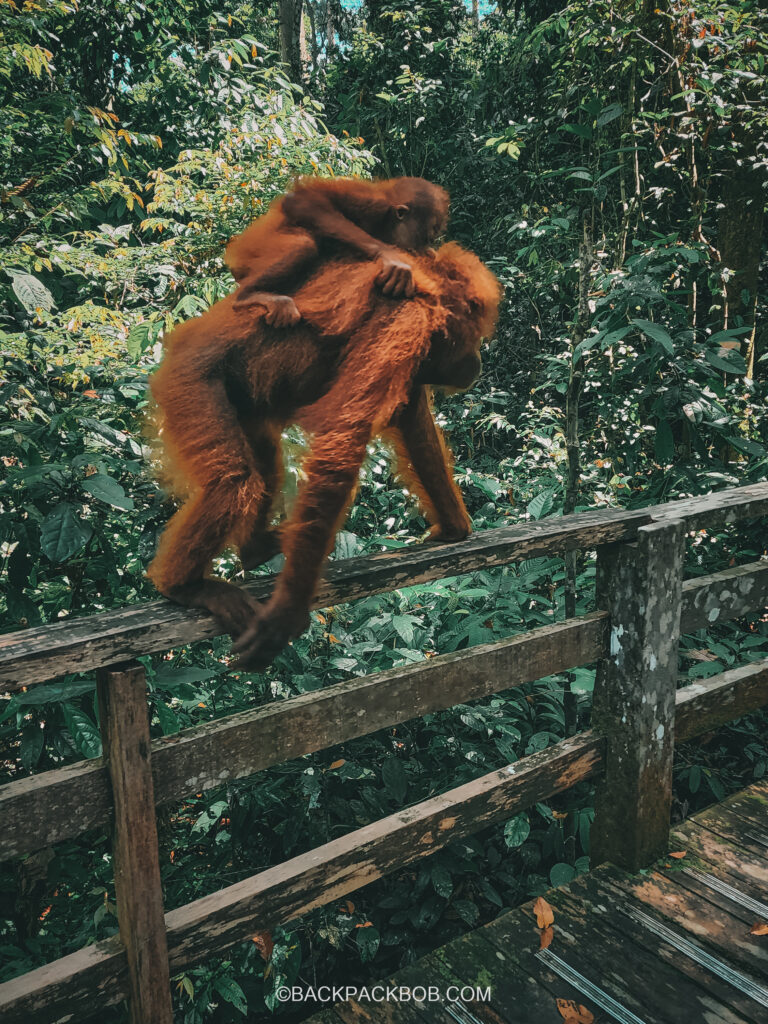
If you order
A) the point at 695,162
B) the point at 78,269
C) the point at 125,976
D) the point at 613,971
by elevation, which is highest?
the point at 695,162

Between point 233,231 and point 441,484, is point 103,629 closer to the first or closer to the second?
point 441,484

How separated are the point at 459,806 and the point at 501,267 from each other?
469 cm

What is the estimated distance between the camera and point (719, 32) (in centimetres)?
362

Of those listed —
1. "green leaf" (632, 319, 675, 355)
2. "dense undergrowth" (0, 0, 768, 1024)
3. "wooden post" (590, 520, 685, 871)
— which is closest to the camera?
"wooden post" (590, 520, 685, 871)

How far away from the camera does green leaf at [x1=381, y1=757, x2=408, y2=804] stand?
222cm

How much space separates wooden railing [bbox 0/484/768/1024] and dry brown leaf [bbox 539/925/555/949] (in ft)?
0.85

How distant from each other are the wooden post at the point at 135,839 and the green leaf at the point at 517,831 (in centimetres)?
118

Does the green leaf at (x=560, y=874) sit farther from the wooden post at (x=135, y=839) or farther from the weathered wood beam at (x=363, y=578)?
the wooden post at (x=135, y=839)

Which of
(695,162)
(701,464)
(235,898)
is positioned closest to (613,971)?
(235,898)

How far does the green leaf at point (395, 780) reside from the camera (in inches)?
87.4

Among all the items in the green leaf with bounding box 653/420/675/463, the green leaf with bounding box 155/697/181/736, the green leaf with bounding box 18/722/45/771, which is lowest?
the green leaf with bounding box 155/697/181/736

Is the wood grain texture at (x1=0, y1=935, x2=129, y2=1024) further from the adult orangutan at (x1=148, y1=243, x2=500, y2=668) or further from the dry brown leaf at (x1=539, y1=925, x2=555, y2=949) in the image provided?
the dry brown leaf at (x1=539, y1=925, x2=555, y2=949)

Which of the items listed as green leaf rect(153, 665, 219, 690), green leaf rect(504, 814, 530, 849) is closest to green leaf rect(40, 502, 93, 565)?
green leaf rect(153, 665, 219, 690)

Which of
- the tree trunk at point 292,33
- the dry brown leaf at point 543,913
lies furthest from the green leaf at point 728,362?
the tree trunk at point 292,33
